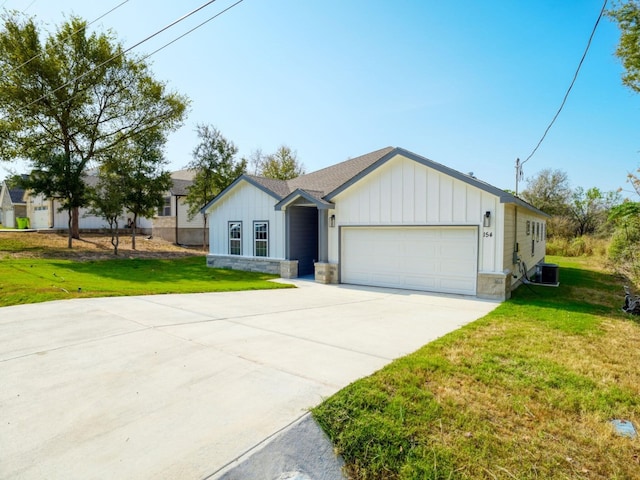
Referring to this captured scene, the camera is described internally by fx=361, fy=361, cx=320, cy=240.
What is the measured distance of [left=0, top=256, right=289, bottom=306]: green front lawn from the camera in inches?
367

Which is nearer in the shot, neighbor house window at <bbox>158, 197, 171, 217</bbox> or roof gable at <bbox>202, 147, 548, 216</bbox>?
roof gable at <bbox>202, 147, 548, 216</bbox>

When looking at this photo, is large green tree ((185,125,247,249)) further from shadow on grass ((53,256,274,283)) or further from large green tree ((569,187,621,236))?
large green tree ((569,187,621,236))

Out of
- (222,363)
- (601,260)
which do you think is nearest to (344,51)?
(222,363)

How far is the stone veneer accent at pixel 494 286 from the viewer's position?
9648 millimetres

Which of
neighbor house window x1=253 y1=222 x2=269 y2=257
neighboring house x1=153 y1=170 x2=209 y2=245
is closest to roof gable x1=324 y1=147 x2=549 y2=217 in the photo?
neighbor house window x1=253 y1=222 x2=269 y2=257

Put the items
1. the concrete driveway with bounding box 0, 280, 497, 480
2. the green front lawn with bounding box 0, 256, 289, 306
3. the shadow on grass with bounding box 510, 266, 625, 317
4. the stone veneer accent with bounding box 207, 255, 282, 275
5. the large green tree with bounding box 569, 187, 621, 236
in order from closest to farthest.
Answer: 1. the concrete driveway with bounding box 0, 280, 497, 480
2. the shadow on grass with bounding box 510, 266, 625, 317
3. the green front lawn with bounding box 0, 256, 289, 306
4. the stone veneer accent with bounding box 207, 255, 282, 275
5. the large green tree with bounding box 569, 187, 621, 236

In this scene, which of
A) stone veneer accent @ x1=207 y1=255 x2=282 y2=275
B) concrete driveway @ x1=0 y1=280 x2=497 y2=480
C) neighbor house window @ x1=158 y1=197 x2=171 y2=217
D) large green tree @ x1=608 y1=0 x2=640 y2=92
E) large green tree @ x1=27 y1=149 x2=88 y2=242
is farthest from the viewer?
neighbor house window @ x1=158 y1=197 x2=171 y2=217

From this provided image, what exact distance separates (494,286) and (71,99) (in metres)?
23.3

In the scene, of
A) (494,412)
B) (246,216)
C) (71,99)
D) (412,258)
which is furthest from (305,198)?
(71,99)

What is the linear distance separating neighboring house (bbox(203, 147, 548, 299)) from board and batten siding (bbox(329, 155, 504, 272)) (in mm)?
27

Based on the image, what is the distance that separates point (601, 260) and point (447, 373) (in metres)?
20.5

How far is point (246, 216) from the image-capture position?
632 inches

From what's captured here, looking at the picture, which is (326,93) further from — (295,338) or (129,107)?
(129,107)

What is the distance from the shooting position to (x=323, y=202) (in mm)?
12523
